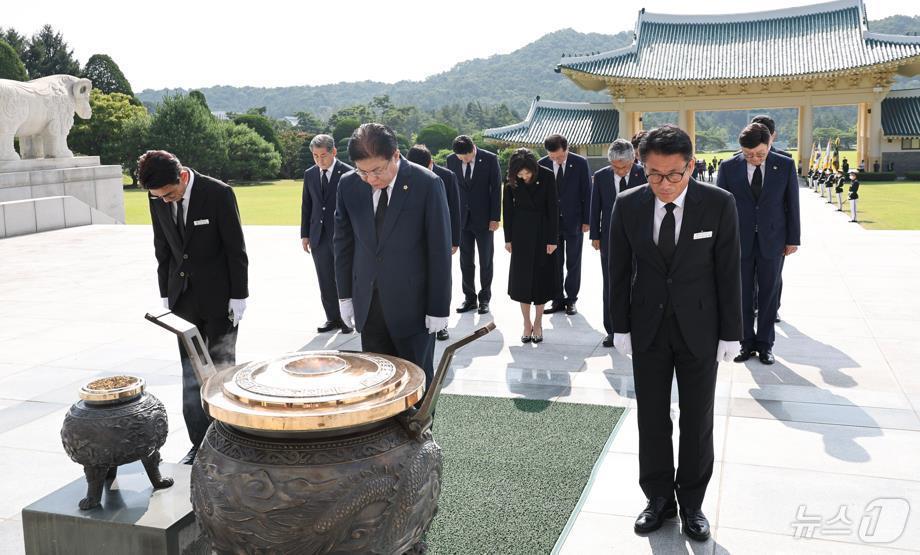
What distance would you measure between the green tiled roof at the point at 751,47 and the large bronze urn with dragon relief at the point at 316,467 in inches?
1172

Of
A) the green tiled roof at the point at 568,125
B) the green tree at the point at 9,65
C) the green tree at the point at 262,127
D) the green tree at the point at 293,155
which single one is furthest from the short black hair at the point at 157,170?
the green tree at the point at 262,127

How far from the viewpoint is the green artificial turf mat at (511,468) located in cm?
317

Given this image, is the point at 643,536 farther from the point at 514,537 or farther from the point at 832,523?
the point at 832,523

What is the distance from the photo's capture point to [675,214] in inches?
A: 119

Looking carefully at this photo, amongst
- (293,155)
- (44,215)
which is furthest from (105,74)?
(44,215)

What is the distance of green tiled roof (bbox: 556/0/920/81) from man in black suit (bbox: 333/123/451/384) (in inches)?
1117

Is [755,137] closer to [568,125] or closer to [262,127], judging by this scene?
[568,125]

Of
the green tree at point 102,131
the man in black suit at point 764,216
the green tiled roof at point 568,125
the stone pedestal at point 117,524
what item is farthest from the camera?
the green tree at point 102,131

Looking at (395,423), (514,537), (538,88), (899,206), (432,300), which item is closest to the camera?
(395,423)

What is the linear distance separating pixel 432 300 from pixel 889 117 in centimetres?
3274

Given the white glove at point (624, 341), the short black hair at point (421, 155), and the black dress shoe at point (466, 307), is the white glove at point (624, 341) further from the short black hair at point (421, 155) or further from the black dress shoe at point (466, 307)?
the black dress shoe at point (466, 307)

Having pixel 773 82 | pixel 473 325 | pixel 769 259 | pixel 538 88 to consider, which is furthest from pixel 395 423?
pixel 538 88

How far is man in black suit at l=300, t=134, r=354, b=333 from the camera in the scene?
6.73 metres

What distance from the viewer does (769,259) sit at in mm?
5516
